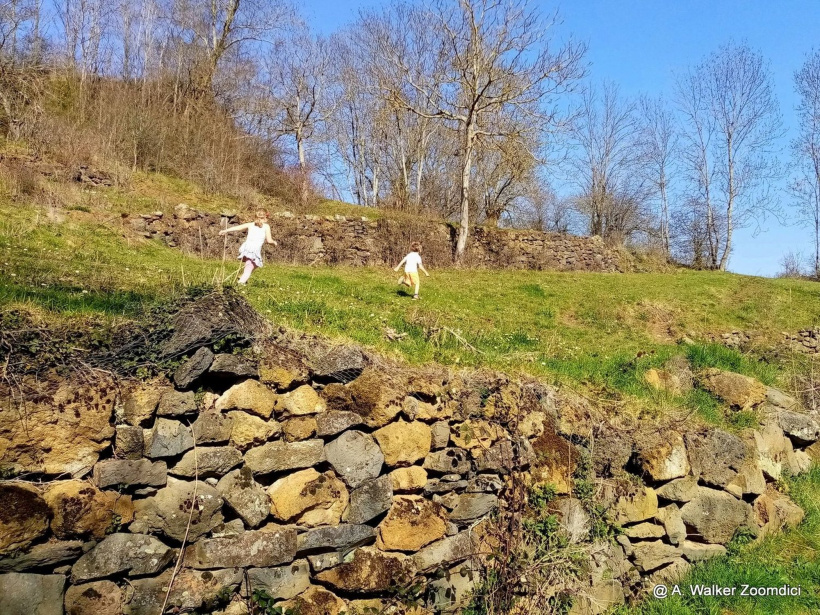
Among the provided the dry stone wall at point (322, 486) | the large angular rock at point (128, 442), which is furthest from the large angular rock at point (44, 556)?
the large angular rock at point (128, 442)

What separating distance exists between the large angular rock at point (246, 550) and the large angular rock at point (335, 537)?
0.09 metres

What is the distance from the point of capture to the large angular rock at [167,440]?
3.73 m

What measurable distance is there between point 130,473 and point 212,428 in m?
0.58

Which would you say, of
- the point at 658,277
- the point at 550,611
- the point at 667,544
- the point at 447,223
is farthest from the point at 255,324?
the point at 658,277

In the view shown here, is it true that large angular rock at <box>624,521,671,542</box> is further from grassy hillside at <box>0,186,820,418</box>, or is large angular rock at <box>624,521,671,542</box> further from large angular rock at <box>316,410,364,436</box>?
large angular rock at <box>316,410,364,436</box>

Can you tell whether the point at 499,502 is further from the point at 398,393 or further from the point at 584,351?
the point at 584,351

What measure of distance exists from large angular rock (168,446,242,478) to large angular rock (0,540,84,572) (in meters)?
0.69

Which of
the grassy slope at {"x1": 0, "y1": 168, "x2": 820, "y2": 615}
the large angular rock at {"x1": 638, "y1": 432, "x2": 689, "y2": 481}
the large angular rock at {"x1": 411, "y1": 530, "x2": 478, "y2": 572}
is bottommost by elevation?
the large angular rock at {"x1": 411, "y1": 530, "x2": 478, "y2": 572}

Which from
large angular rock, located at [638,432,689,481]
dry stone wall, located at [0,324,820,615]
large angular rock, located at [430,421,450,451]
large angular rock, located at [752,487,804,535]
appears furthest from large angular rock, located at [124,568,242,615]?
large angular rock, located at [752,487,804,535]

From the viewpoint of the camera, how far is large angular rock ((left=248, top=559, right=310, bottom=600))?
385cm

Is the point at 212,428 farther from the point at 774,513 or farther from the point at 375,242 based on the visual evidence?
the point at 375,242

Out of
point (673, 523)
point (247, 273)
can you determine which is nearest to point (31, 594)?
point (673, 523)

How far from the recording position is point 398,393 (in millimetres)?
4699

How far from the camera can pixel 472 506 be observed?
4.78 m
